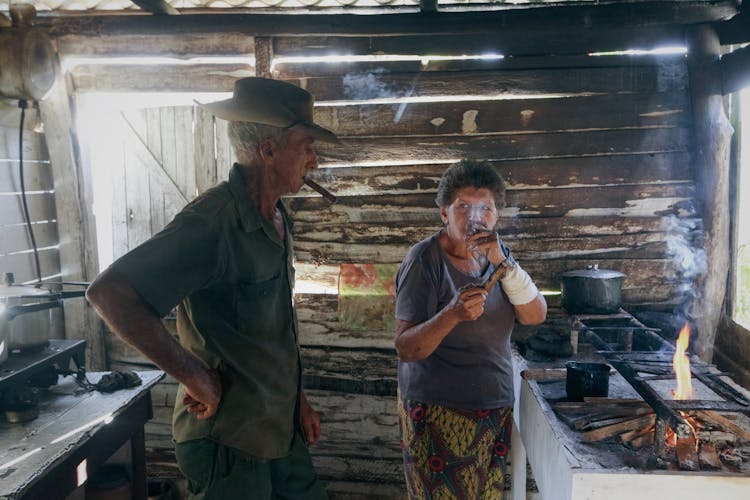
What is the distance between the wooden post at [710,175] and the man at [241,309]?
331 cm

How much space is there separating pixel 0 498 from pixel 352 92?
3.51m

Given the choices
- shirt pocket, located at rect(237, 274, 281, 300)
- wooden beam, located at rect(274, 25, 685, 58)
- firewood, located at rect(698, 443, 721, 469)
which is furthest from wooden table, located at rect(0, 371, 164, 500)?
firewood, located at rect(698, 443, 721, 469)

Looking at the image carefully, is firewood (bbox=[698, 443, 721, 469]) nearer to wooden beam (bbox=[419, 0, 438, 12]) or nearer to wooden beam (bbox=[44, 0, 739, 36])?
wooden beam (bbox=[44, 0, 739, 36])

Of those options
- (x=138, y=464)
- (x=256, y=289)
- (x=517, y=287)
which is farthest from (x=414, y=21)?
(x=138, y=464)

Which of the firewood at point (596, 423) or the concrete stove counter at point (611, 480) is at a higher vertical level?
the firewood at point (596, 423)

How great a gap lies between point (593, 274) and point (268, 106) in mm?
2875

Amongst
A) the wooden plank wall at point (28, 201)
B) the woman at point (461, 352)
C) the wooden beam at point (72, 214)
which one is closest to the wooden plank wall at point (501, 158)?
the wooden beam at point (72, 214)

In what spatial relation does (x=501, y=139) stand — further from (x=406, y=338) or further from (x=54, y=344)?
(x=54, y=344)

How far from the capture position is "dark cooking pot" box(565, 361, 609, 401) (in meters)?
3.11

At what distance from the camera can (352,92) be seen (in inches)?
181

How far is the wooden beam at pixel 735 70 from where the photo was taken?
12.9 feet

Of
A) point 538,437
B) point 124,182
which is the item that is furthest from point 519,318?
point 124,182

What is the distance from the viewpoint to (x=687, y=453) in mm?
2445

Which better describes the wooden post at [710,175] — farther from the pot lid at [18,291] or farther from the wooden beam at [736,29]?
the pot lid at [18,291]
